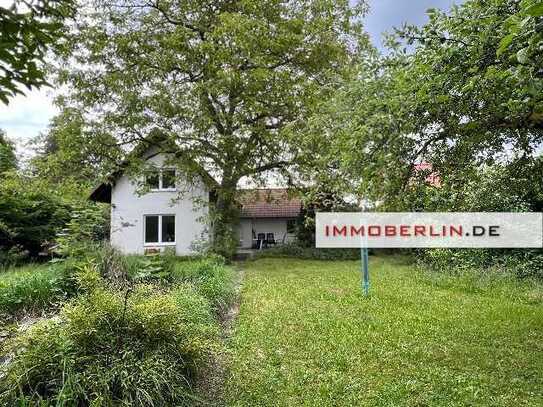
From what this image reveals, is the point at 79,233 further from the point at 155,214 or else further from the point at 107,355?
the point at 155,214

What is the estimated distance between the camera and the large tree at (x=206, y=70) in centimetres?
1513

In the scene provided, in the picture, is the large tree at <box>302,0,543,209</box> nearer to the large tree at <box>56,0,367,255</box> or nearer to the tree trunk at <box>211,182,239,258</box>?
the large tree at <box>56,0,367,255</box>

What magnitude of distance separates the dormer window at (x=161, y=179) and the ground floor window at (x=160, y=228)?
1.23 m

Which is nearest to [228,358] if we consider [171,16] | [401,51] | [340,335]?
[340,335]

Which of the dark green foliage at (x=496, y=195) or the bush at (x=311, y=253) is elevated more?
the dark green foliage at (x=496, y=195)

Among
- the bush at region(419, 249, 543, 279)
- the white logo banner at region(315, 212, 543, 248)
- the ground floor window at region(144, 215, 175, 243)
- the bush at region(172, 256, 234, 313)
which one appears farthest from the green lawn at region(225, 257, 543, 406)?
the ground floor window at region(144, 215, 175, 243)

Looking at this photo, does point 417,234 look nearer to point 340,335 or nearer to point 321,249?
point 321,249

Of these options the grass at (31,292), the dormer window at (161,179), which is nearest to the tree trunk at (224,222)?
the dormer window at (161,179)

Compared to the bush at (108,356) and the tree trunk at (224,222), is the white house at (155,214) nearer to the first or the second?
the tree trunk at (224,222)

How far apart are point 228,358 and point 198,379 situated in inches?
30.6

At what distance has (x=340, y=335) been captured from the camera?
657 centimetres

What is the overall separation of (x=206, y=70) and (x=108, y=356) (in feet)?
42.9

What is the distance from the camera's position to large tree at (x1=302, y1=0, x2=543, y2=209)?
388cm

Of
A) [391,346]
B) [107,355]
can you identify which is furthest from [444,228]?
[107,355]
